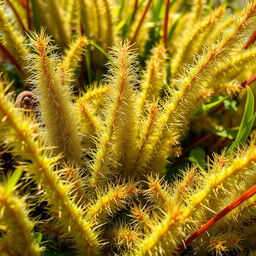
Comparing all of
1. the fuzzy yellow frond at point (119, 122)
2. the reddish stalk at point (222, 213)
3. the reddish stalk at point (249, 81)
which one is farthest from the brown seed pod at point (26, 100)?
the reddish stalk at point (249, 81)

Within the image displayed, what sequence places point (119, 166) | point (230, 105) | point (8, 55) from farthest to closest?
point (230, 105)
point (8, 55)
point (119, 166)

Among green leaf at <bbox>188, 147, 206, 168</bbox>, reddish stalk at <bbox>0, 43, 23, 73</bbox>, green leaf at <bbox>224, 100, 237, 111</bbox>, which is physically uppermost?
reddish stalk at <bbox>0, 43, 23, 73</bbox>

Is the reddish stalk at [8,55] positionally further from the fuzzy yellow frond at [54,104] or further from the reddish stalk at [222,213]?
the reddish stalk at [222,213]

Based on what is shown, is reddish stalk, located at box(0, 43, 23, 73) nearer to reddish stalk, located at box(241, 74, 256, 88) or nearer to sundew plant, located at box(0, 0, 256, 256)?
sundew plant, located at box(0, 0, 256, 256)

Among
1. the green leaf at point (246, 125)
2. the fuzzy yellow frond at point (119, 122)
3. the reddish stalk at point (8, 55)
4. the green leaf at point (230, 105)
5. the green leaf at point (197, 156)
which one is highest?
the reddish stalk at point (8, 55)

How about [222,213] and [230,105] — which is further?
[230,105]

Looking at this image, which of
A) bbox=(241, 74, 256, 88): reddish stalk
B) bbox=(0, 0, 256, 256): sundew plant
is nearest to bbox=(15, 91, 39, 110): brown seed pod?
bbox=(0, 0, 256, 256): sundew plant

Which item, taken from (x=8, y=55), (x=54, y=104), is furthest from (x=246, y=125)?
(x=8, y=55)

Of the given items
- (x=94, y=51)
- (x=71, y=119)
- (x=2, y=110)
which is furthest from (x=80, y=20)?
(x=2, y=110)

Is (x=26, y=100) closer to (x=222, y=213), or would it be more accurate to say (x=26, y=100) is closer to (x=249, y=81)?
(x=222, y=213)

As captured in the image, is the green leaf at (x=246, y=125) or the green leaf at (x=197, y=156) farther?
the green leaf at (x=197, y=156)

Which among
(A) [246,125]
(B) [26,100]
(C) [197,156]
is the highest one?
(B) [26,100]

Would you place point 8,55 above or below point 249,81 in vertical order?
above
